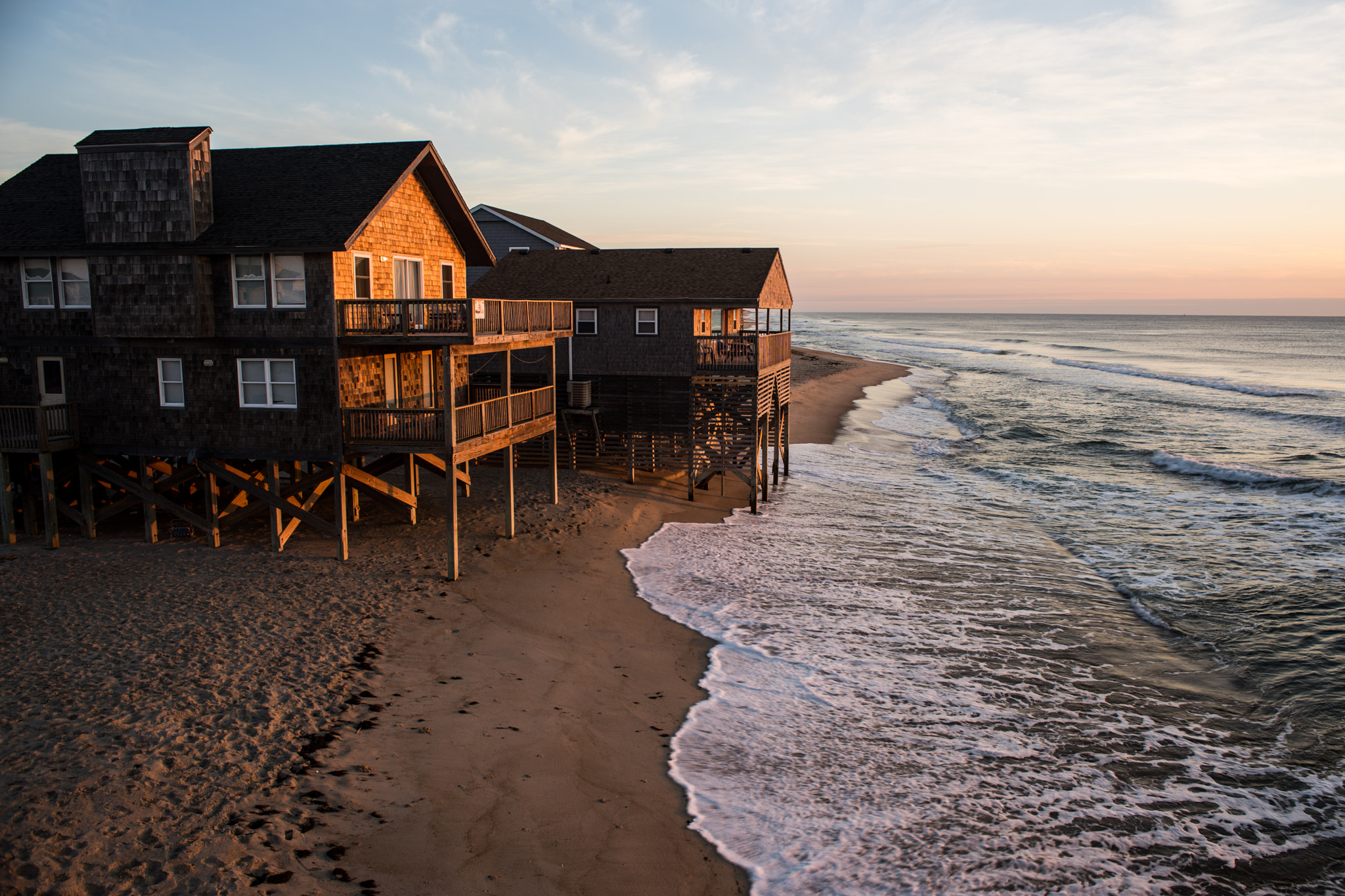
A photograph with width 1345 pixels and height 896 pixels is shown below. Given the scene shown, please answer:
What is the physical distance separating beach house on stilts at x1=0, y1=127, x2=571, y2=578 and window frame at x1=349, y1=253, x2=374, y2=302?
4cm

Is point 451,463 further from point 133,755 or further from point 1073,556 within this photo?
point 1073,556

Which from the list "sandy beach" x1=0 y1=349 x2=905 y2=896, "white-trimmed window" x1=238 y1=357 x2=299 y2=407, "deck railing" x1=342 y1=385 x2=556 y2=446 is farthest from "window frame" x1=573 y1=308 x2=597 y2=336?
"white-trimmed window" x1=238 y1=357 x2=299 y2=407

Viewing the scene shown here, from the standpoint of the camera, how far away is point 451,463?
1773 cm

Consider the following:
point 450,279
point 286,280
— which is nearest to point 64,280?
point 286,280

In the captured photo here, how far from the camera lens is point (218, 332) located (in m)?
18.1

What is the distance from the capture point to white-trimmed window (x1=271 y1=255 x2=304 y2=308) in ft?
57.9

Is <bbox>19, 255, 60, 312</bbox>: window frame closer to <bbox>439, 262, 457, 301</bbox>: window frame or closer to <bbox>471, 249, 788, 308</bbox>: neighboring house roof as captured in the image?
<bbox>439, 262, 457, 301</bbox>: window frame

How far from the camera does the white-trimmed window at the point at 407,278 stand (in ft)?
66.4

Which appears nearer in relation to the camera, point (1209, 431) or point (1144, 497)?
point (1144, 497)

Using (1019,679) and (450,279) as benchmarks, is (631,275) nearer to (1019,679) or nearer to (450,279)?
(450,279)

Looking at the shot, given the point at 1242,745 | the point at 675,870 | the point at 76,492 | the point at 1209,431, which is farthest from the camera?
the point at 1209,431

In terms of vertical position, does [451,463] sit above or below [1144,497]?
above

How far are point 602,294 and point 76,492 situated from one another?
1586 centimetres

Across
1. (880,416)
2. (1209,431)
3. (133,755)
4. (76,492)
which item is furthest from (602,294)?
(1209,431)
